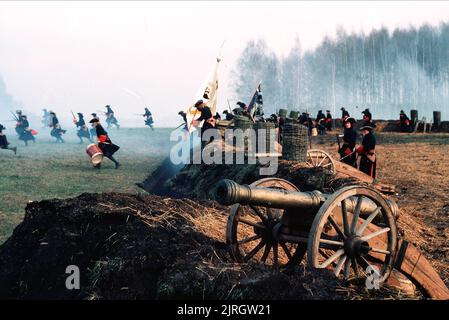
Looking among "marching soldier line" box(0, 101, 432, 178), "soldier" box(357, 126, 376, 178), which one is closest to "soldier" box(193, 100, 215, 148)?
"marching soldier line" box(0, 101, 432, 178)

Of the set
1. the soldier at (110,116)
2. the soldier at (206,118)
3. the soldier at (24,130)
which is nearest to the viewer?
the soldier at (206,118)

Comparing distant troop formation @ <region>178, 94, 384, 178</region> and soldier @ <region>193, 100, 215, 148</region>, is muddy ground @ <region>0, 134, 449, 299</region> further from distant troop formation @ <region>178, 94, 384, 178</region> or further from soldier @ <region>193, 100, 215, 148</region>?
soldier @ <region>193, 100, 215, 148</region>

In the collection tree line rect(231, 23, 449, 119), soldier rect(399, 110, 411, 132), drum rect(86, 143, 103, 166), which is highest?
tree line rect(231, 23, 449, 119)

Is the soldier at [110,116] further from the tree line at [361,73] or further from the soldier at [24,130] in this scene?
the tree line at [361,73]

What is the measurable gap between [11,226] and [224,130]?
1076cm

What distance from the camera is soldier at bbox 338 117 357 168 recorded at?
14418 mm

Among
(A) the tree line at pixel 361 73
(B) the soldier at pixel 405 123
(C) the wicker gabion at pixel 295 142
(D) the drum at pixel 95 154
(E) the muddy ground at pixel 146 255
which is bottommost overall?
(E) the muddy ground at pixel 146 255

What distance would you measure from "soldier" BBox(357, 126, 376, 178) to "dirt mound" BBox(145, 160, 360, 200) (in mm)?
1516

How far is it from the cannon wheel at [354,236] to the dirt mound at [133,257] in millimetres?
463

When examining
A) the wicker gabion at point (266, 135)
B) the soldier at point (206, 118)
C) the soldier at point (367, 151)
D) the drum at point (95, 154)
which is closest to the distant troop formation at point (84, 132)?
the drum at point (95, 154)

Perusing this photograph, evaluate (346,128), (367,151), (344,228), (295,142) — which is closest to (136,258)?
(344,228)

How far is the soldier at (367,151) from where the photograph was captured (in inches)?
519

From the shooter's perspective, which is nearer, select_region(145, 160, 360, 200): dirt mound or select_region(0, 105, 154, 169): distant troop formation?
select_region(145, 160, 360, 200): dirt mound
